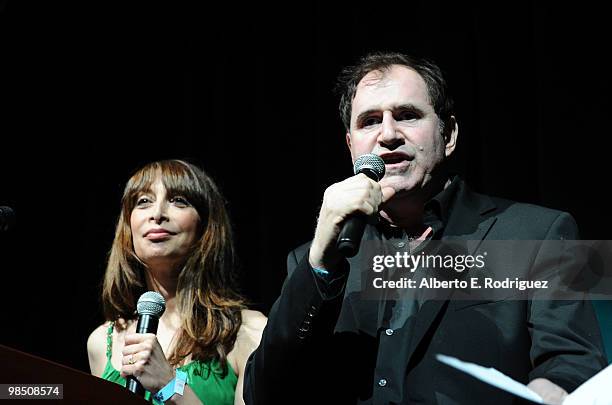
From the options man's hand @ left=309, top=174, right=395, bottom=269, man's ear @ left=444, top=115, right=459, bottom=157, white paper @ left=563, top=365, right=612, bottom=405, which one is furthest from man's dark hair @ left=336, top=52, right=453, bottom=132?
white paper @ left=563, top=365, right=612, bottom=405

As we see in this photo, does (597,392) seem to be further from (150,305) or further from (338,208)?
(150,305)

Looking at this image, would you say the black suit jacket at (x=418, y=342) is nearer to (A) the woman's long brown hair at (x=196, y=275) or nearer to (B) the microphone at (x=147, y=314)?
(B) the microphone at (x=147, y=314)

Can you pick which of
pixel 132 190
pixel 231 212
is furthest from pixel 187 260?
pixel 231 212

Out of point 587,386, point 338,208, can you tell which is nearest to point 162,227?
point 338,208

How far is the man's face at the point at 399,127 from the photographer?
86.2 inches

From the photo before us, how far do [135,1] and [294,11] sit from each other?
2.48 ft

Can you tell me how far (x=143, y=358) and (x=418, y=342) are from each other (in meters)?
0.79

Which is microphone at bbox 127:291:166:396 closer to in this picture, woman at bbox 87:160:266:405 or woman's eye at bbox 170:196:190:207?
woman at bbox 87:160:266:405

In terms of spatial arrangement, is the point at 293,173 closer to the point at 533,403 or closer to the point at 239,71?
the point at 239,71

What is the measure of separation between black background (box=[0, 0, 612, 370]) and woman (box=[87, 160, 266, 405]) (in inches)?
15.6

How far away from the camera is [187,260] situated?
3025mm

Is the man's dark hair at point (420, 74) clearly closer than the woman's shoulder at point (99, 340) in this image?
Yes

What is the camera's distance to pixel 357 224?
170 cm

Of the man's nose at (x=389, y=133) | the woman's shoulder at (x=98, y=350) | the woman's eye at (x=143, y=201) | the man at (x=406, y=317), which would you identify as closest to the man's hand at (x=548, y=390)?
the man at (x=406, y=317)
